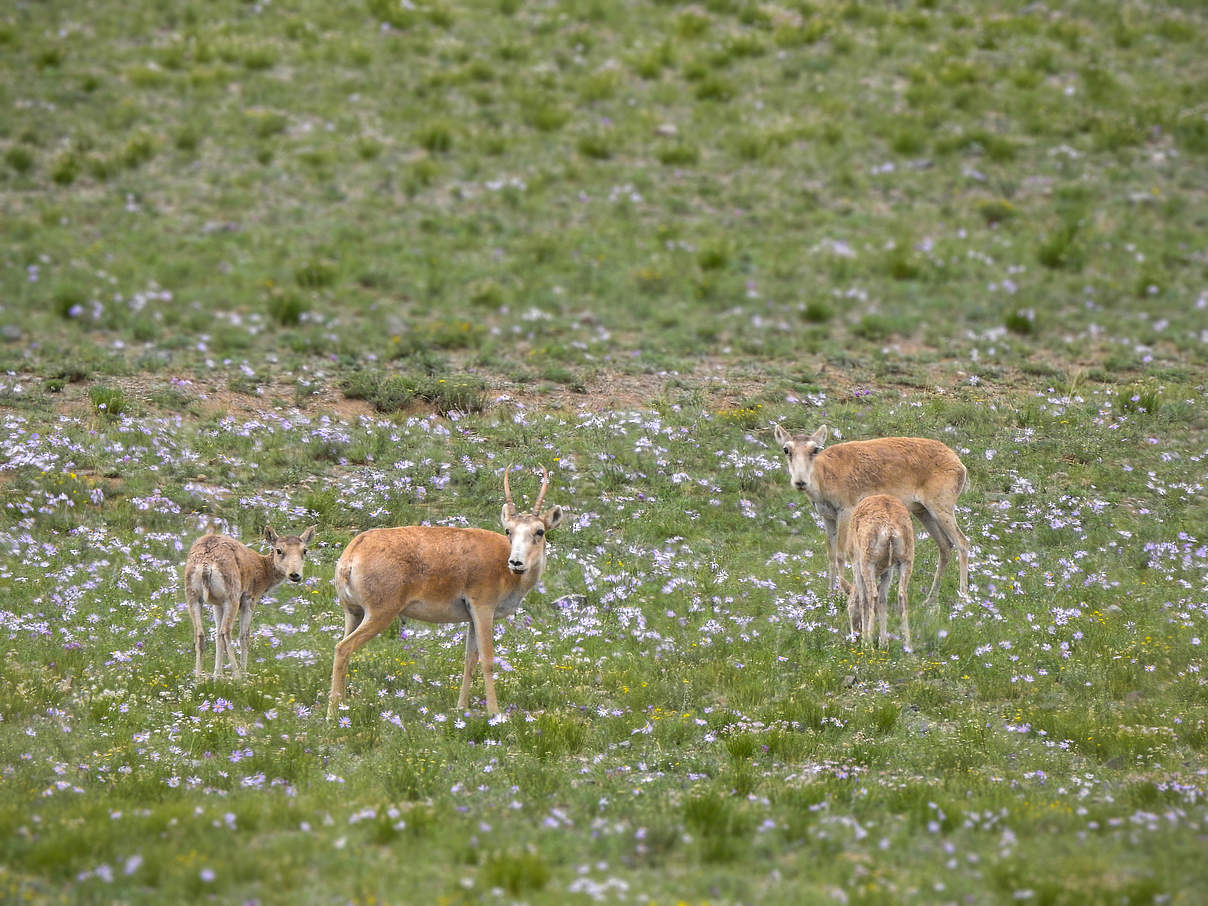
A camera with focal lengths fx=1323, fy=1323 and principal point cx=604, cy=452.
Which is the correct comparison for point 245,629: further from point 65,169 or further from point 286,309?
point 65,169

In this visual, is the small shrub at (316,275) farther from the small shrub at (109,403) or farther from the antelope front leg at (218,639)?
the antelope front leg at (218,639)

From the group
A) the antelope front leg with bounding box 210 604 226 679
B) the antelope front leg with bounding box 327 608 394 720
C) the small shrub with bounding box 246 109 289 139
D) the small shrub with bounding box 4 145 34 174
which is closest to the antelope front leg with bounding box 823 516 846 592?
the antelope front leg with bounding box 327 608 394 720

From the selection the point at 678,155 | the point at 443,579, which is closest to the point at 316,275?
the point at 678,155

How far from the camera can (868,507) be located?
45.2 feet

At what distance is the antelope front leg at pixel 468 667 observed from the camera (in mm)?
11656

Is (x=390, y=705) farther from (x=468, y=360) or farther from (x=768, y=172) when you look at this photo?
(x=768, y=172)

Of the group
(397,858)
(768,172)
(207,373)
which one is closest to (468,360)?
(207,373)

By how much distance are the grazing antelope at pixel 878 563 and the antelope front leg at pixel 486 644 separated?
3.75m

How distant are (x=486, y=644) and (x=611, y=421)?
714 cm

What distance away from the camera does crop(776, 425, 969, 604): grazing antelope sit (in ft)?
49.2

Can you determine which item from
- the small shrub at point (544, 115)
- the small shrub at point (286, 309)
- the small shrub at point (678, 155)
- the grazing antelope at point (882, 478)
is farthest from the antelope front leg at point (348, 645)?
the small shrub at point (544, 115)

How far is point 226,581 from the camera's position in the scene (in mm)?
12336

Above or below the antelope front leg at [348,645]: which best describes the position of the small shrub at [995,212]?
above

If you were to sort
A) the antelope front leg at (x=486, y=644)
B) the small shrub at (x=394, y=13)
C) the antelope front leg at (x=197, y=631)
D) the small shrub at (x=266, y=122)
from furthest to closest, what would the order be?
the small shrub at (x=394, y=13) < the small shrub at (x=266, y=122) < the antelope front leg at (x=197, y=631) < the antelope front leg at (x=486, y=644)
